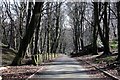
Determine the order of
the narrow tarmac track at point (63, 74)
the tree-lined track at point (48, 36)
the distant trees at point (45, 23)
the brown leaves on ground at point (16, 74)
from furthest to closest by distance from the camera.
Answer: the distant trees at point (45, 23) → the tree-lined track at point (48, 36) → the narrow tarmac track at point (63, 74) → the brown leaves on ground at point (16, 74)

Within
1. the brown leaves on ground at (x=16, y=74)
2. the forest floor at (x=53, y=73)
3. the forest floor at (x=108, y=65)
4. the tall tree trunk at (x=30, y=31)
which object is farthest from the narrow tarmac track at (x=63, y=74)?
the tall tree trunk at (x=30, y=31)

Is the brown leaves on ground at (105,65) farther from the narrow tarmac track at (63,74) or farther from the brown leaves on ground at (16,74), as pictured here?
the brown leaves on ground at (16,74)

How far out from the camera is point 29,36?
27.8 meters

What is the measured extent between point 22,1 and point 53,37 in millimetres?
29765

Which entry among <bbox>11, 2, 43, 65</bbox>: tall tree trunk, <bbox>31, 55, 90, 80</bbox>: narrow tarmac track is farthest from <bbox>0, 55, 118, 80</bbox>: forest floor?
<bbox>11, 2, 43, 65</bbox>: tall tree trunk

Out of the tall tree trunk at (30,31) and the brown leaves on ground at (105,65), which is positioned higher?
the tall tree trunk at (30,31)

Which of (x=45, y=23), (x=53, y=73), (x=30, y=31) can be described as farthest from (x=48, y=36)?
(x=53, y=73)

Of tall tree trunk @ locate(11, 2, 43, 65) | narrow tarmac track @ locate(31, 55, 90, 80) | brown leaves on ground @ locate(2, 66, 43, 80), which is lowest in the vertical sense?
narrow tarmac track @ locate(31, 55, 90, 80)

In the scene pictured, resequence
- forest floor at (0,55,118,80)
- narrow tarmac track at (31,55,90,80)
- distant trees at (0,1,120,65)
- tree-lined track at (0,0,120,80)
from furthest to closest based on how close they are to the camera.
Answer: distant trees at (0,1,120,65), tree-lined track at (0,0,120,80), narrow tarmac track at (31,55,90,80), forest floor at (0,55,118,80)

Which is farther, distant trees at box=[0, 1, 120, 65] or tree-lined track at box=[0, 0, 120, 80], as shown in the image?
distant trees at box=[0, 1, 120, 65]

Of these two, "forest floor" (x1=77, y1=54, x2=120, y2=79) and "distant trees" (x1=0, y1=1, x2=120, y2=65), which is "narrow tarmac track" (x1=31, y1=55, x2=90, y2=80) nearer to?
"forest floor" (x1=77, y1=54, x2=120, y2=79)

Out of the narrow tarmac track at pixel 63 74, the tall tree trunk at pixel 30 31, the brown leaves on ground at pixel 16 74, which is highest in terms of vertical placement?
the tall tree trunk at pixel 30 31

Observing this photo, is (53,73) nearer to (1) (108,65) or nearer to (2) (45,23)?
(1) (108,65)

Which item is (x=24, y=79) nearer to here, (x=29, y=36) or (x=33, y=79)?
(x=33, y=79)
